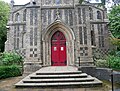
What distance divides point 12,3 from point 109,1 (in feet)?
62.5

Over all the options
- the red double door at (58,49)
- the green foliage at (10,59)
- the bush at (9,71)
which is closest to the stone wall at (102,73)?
the red double door at (58,49)

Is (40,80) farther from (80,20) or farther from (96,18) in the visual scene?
(96,18)

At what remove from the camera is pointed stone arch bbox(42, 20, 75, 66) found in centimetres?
1725

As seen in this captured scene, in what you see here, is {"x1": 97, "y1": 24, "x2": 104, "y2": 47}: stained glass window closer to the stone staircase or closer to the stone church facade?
the stone church facade

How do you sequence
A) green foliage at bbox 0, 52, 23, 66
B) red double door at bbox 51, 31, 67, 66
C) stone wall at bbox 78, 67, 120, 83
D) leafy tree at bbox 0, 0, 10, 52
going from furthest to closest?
leafy tree at bbox 0, 0, 10, 52 < red double door at bbox 51, 31, 67, 66 < green foliage at bbox 0, 52, 23, 66 < stone wall at bbox 78, 67, 120, 83

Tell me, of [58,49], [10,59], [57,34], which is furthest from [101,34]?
[10,59]

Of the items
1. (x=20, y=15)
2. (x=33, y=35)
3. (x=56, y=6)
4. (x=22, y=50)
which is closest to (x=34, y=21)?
(x=33, y=35)

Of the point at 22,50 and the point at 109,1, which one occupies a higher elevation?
the point at 109,1

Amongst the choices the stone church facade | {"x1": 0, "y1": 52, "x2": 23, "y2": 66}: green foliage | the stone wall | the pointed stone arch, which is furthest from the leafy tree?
A: the stone wall

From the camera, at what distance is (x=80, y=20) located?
17.4m

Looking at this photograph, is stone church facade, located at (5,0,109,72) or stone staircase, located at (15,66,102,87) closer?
stone staircase, located at (15,66,102,87)

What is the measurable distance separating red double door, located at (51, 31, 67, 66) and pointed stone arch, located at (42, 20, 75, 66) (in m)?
0.39

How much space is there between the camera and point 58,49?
17859 millimetres

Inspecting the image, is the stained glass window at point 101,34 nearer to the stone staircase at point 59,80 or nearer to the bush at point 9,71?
the bush at point 9,71
